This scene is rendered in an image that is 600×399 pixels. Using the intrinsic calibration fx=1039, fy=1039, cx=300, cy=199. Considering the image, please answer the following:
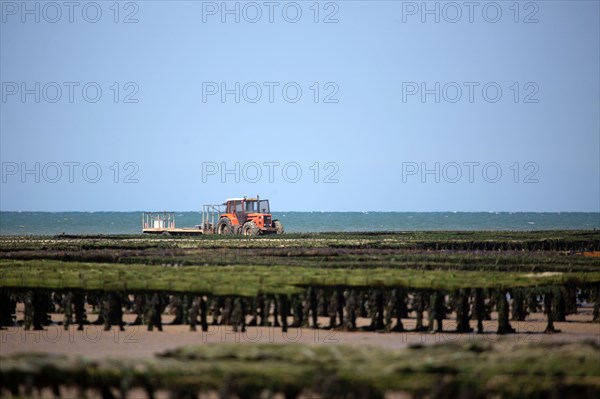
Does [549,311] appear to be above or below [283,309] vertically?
below

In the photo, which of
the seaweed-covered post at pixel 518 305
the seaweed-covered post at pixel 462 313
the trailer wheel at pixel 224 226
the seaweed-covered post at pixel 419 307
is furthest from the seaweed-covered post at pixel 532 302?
the trailer wheel at pixel 224 226

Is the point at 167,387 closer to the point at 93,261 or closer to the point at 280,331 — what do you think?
the point at 280,331

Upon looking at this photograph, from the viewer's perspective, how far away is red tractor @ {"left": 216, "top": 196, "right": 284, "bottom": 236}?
57.3m

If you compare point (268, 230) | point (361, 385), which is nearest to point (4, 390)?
point (361, 385)

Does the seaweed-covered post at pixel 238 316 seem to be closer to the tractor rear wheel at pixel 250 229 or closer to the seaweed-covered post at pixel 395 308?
the seaweed-covered post at pixel 395 308

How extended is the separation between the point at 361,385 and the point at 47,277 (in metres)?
14.4

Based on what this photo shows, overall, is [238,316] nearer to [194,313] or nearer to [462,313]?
[194,313]

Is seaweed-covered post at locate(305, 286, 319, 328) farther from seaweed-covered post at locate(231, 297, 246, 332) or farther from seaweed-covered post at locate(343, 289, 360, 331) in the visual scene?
seaweed-covered post at locate(231, 297, 246, 332)

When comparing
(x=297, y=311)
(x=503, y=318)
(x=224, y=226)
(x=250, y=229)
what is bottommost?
(x=503, y=318)

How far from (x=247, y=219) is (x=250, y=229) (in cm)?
123

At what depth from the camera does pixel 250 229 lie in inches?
2245

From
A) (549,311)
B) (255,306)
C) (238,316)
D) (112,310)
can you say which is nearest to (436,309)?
(549,311)

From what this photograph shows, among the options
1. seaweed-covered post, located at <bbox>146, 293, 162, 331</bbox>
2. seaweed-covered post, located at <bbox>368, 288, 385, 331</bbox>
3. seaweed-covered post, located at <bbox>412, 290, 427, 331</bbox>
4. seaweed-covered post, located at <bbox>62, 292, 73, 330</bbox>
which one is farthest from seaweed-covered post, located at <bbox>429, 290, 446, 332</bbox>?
seaweed-covered post, located at <bbox>62, 292, 73, 330</bbox>

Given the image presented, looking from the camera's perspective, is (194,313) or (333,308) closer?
(194,313)
